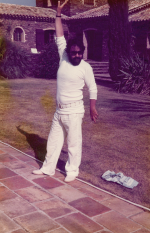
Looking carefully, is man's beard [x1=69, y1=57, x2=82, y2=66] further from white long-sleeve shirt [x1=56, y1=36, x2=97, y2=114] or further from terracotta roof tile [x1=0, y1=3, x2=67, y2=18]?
terracotta roof tile [x1=0, y1=3, x2=67, y2=18]

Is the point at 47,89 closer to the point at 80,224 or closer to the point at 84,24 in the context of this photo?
the point at 80,224

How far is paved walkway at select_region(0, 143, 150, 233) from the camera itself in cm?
274

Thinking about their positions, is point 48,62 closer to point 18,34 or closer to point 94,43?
point 94,43

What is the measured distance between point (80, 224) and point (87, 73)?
1.67 meters

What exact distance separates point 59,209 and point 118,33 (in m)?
12.1

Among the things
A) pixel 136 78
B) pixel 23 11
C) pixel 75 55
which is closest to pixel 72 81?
pixel 75 55

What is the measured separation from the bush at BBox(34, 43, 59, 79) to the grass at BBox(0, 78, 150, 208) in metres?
6.61

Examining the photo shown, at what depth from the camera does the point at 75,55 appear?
343 cm

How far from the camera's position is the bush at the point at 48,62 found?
1733 centimetres

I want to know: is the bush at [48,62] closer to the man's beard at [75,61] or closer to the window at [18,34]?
the window at [18,34]

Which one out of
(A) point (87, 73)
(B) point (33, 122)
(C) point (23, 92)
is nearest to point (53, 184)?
(A) point (87, 73)

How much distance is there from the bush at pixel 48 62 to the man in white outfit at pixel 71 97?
45.3ft

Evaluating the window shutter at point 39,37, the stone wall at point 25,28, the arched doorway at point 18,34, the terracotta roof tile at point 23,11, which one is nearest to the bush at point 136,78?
the stone wall at point 25,28

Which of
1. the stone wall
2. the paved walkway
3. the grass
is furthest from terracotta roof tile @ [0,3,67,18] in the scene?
the paved walkway
